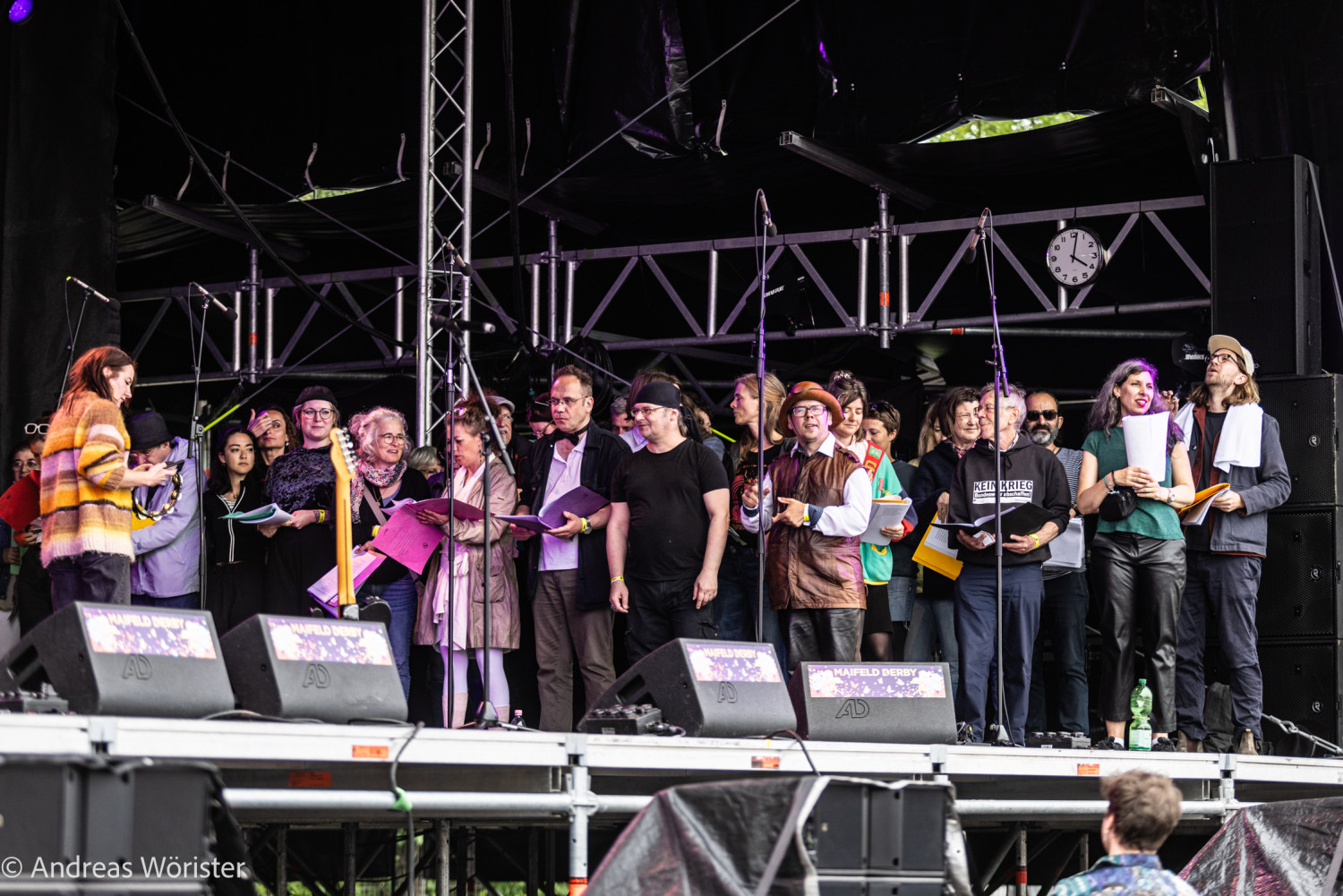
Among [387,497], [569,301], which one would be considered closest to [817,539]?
[387,497]

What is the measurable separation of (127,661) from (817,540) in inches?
117

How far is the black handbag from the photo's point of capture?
19.2 feet

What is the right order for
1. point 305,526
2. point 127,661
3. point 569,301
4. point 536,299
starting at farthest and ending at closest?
point 536,299
point 569,301
point 305,526
point 127,661

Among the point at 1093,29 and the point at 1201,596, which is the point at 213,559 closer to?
the point at 1201,596

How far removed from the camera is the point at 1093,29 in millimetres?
8000

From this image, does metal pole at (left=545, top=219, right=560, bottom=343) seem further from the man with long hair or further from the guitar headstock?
the guitar headstock

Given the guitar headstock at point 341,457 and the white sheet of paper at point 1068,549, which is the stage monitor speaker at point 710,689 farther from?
the white sheet of paper at point 1068,549

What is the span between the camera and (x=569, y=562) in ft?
20.1

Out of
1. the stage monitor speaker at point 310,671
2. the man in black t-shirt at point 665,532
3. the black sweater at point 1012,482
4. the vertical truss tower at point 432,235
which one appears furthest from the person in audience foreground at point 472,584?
the stage monitor speaker at point 310,671

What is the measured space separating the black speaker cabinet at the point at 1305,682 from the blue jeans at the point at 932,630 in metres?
1.07

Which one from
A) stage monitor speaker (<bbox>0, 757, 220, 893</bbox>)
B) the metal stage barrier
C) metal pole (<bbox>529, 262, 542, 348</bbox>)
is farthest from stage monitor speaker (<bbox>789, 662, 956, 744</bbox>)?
metal pole (<bbox>529, 262, 542, 348</bbox>)

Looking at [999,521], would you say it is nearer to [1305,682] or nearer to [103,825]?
[1305,682]

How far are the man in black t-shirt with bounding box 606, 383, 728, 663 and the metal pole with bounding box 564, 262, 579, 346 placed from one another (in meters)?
3.71

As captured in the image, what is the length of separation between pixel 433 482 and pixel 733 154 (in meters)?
3.15
